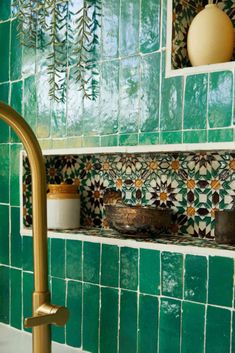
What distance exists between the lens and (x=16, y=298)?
1.47m

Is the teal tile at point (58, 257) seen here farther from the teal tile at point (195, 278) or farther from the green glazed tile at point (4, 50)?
the green glazed tile at point (4, 50)

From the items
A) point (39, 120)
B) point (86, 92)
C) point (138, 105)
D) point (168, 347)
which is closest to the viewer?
point (168, 347)

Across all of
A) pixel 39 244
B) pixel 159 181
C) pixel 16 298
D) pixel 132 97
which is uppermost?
pixel 132 97

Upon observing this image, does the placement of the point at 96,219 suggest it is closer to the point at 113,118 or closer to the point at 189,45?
the point at 113,118

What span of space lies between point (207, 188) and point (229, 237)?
0.17 m

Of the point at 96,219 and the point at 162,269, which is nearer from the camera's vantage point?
the point at 162,269

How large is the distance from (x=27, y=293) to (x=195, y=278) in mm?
575

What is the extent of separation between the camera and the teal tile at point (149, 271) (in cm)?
114

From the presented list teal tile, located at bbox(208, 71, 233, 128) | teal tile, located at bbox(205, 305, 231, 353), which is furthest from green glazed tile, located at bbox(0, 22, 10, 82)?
teal tile, located at bbox(205, 305, 231, 353)

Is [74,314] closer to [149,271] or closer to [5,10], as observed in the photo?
[149,271]

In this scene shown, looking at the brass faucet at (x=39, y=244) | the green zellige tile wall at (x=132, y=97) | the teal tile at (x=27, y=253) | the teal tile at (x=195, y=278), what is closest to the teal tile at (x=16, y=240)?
the teal tile at (x=27, y=253)

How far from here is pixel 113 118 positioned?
126 cm

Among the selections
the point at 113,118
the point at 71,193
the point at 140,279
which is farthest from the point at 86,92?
the point at 140,279

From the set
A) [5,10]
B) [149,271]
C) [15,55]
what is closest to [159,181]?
[149,271]
